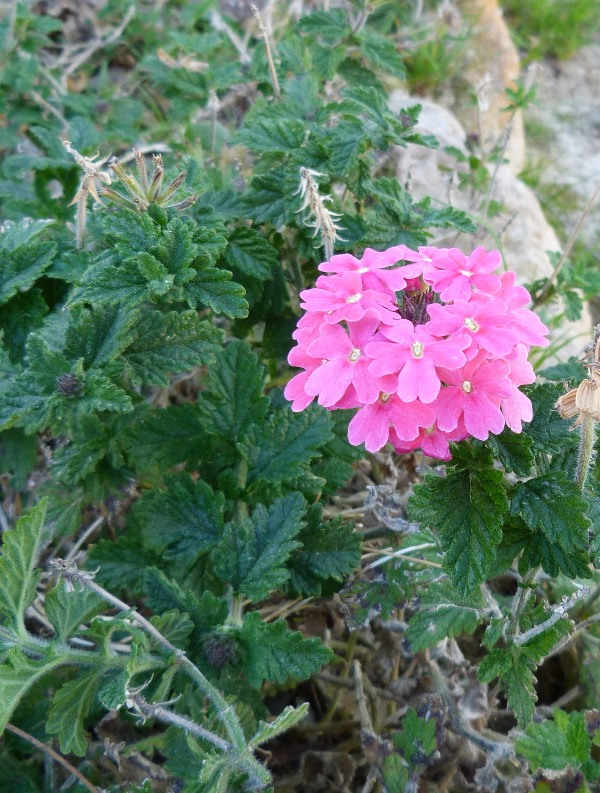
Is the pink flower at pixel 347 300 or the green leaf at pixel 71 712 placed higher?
the pink flower at pixel 347 300

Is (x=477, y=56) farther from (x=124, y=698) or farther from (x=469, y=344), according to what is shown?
(x=124, y=698)

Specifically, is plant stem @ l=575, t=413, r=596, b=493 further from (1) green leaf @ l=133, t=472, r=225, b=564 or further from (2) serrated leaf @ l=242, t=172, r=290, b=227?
(2) serrated leaf @ l=242, t=172, r=290, b=227

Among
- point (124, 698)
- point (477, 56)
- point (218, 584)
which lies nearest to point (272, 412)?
point (218, 584)

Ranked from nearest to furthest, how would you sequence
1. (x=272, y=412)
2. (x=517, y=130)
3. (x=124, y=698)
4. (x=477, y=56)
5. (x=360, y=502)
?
(x=124, y=698) → (x=272, y=412) → (x=360, y=502) → (x=517, y=130) → (x=477, y=56)

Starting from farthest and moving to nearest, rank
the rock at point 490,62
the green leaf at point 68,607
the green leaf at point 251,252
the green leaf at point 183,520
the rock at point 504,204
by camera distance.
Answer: the rock at point 490,62, the rock at point 504,204, the green leaf at point 251,252, the green leaf at point 183,520, the green leaf at point 68,607

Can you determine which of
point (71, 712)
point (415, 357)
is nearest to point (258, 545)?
point (71, 712)

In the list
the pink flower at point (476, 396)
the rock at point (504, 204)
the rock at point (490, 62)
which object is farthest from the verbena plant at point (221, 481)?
the rock at point (490, 62)

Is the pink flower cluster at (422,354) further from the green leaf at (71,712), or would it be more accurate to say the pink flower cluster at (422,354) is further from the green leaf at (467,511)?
the green leaf at (71,712)
